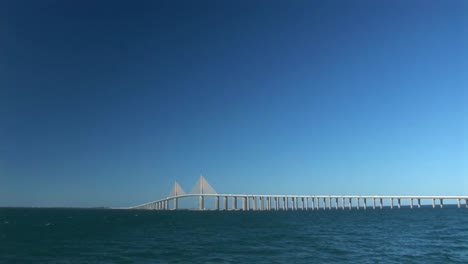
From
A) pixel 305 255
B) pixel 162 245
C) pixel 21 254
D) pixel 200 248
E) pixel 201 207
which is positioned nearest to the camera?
pixel 305 255

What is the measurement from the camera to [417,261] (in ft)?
93.2

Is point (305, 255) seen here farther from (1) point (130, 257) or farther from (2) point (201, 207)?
(2) point (201, 207)

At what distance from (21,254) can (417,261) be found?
3578 centimetres

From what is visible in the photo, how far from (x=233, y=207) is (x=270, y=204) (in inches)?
832

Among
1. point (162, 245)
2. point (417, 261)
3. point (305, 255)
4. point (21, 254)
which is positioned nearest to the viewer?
point (417, 261)

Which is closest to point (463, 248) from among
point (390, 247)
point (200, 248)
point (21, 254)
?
point (390, 247)

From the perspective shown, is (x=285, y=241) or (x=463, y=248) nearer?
(x=463, y=248)

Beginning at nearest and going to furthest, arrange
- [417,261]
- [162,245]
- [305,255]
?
[417,261], [305,255], [162,245]

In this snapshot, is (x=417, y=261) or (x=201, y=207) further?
(x=201, y=207)

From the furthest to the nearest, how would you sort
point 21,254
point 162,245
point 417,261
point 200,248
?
point 162,245 < point 200,248 < point 21,254 < point 417,261

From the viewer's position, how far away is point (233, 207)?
199 meters

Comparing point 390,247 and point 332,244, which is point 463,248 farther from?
point 332,244

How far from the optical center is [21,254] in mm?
33438

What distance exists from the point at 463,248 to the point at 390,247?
7002 millimetres
